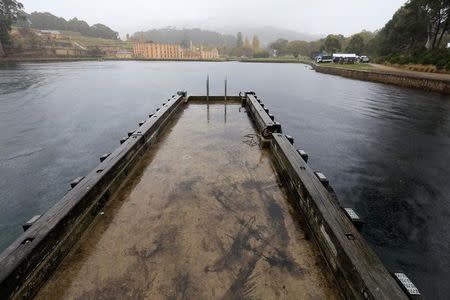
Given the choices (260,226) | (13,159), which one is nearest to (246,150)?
(260,226)

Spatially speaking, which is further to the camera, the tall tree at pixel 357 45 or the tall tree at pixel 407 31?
the tall tree at pixel 357 45

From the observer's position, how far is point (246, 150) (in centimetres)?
683

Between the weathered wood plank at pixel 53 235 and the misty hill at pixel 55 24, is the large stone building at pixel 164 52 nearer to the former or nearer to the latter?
the misty hill at pixel 55 24

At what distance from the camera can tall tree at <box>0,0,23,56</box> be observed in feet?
275

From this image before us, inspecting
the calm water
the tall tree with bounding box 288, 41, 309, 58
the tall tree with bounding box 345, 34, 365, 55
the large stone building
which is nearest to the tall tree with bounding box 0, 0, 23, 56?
the large stone building

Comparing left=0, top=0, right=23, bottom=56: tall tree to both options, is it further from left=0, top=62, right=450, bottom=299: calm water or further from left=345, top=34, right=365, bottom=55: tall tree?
left=345, top=34, right=365, bottom=55: tall tree

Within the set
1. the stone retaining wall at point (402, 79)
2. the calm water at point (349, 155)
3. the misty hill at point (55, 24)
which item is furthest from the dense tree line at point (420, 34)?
the misty hill at point (55, 24)

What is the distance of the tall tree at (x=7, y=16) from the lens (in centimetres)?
8369

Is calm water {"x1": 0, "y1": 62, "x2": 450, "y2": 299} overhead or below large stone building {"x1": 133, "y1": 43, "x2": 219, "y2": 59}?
→ below

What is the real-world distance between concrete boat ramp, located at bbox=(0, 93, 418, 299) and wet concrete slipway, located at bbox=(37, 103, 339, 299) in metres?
0.01

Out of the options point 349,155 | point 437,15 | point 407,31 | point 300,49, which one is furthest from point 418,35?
point 300,49

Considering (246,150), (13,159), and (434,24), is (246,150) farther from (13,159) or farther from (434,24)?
(434,24)

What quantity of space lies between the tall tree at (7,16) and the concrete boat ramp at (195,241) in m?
110

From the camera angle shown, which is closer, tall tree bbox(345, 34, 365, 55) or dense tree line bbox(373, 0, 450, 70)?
dense tree line bbox(373, 0, 450, 70)
